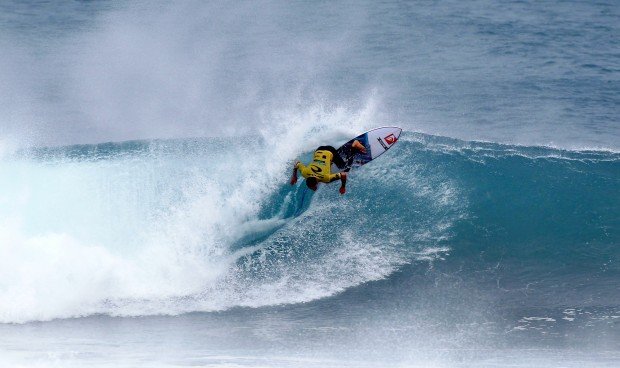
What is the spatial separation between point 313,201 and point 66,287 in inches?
219

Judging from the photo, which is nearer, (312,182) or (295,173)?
(312,182)

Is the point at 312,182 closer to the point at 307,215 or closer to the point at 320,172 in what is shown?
the point at 320,172

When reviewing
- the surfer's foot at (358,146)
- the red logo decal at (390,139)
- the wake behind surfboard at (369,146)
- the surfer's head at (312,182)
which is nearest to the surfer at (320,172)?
the surfer's head at (312,182)

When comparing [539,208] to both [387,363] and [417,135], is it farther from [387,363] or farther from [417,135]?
[387,363]

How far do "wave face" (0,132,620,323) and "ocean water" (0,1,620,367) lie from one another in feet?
0.15

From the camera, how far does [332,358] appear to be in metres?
14.9

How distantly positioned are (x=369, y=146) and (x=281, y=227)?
113 inches

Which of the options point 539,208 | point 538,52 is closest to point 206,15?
point 538,52

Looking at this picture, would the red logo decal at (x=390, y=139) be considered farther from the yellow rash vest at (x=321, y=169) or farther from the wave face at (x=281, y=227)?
the yellow rash vest at (x=321, y=169)

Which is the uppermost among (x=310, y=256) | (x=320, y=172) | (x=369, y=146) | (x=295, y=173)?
(x=320, y=172)

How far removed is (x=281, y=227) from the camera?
18344mm

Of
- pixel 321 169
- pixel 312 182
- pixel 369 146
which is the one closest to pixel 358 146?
pixel 369 146

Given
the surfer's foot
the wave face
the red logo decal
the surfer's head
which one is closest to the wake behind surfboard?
the red logo decal

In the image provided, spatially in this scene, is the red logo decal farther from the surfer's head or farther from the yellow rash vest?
the surfer's head
